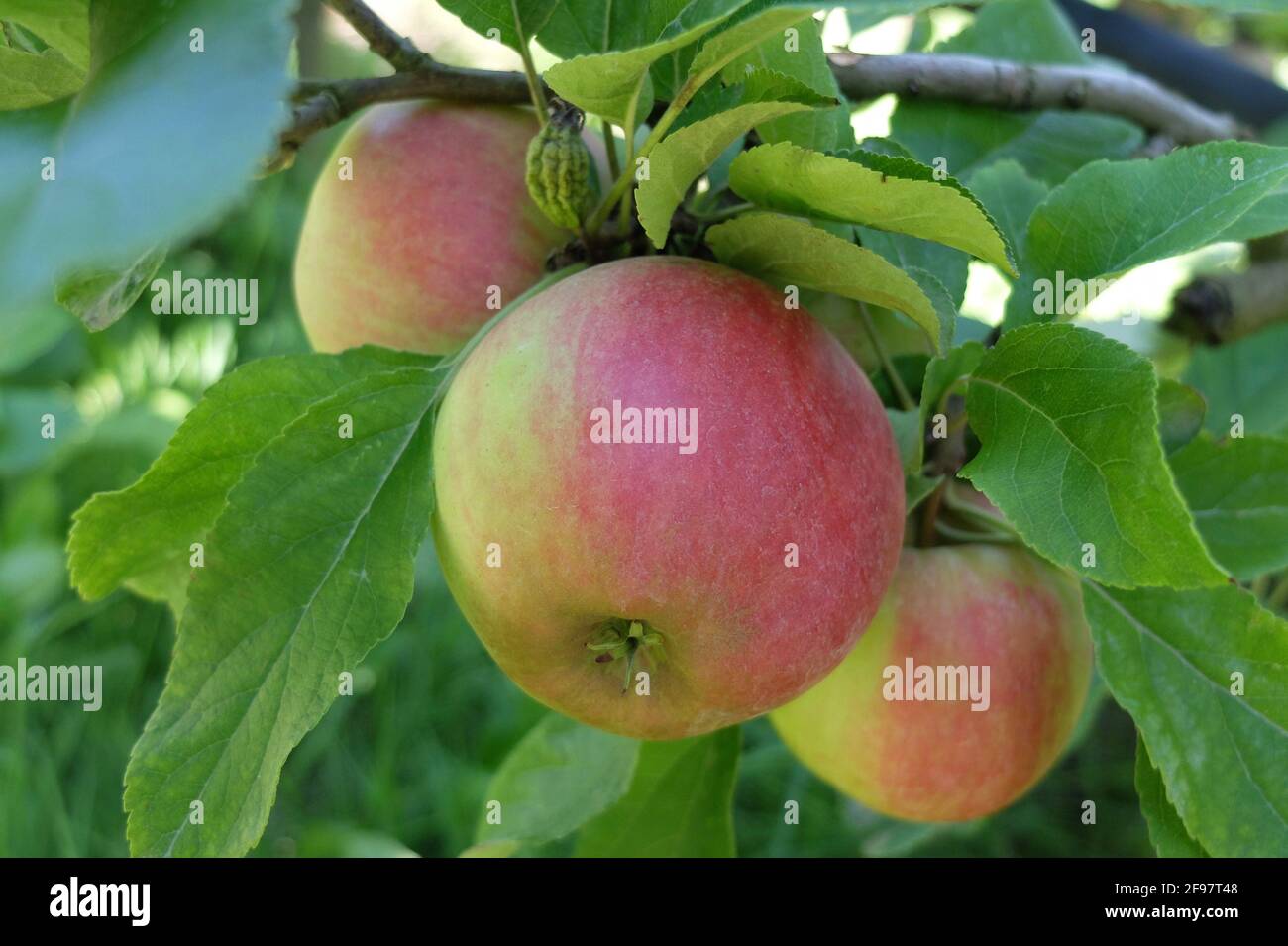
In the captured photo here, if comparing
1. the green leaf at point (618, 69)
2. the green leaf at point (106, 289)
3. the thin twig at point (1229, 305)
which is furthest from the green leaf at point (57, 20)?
the thin twig at point (1229, 305)

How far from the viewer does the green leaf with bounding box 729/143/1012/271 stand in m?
0.58

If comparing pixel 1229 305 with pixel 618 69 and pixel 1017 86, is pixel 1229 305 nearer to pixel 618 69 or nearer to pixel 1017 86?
pixel 1017 86

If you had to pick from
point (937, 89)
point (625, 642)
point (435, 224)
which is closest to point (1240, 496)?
point (937, 89)

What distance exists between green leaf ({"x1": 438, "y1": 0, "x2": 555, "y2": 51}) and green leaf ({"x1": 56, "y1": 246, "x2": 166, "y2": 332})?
8.9 inches

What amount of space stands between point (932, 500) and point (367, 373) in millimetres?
398

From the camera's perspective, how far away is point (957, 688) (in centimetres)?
82

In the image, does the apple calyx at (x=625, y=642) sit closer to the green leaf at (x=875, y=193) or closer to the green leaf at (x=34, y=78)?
the green leaf at (x=875, y=193)

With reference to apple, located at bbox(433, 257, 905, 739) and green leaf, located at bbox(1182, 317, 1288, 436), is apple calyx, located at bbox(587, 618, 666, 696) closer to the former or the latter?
apple, located at bbox(433, 257, 905, 739)

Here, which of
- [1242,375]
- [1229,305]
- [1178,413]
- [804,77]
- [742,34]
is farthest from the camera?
[1242,375]

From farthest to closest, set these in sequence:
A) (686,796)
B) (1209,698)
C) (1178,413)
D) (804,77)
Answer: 1. (686,796)
2. (1178,413)
3. (1209,698)
4. (804,77)

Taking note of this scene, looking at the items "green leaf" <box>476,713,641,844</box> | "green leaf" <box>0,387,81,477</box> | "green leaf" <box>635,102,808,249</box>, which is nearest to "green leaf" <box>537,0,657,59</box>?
"green leaf" <box>635,102,808,249</box>

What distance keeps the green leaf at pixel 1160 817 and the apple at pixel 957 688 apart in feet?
0.24

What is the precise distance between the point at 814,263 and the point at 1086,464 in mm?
180

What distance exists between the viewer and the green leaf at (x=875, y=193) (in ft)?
1.89
